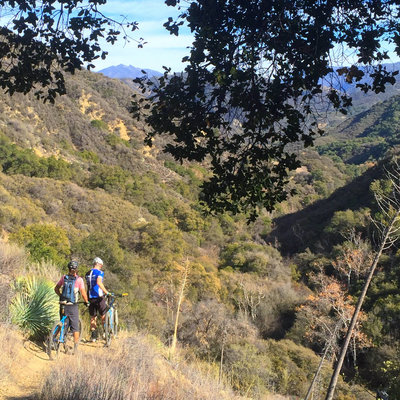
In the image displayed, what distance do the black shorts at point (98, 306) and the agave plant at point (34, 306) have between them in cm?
82

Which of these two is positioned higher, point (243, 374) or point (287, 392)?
point (243, 374)

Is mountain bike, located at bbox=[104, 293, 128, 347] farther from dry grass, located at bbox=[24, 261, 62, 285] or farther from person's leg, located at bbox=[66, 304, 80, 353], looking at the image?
dry grass, located at bbox=[24, 261, 62, 285]

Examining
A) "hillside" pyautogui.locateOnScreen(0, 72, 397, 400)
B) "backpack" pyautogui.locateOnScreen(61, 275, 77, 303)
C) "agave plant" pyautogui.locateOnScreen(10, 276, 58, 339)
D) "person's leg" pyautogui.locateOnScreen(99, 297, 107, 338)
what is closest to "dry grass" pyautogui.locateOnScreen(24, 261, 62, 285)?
"hillside" pyautogui.locateOnScreen(0, 72, 397, 400)

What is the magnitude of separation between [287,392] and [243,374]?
2429mm

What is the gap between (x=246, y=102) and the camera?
9.07ft

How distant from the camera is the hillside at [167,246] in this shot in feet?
47.5

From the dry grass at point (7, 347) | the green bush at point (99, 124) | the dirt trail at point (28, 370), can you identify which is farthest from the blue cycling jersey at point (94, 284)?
the green bush at point (99, 124)

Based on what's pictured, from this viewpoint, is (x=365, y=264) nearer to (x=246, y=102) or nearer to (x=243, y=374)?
(x=243, y=374)

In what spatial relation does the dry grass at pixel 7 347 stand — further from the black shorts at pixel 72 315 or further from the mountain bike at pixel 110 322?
the mountain bike at pixel 110 322

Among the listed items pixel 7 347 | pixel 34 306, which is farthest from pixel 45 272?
→ pixel 7 347

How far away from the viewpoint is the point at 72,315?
18.1 ft

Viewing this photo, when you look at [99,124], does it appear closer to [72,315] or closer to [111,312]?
[111,312]

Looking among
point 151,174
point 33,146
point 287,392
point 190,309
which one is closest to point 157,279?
point 190,309

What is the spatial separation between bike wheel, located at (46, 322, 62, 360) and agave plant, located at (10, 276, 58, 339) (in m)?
0.78
